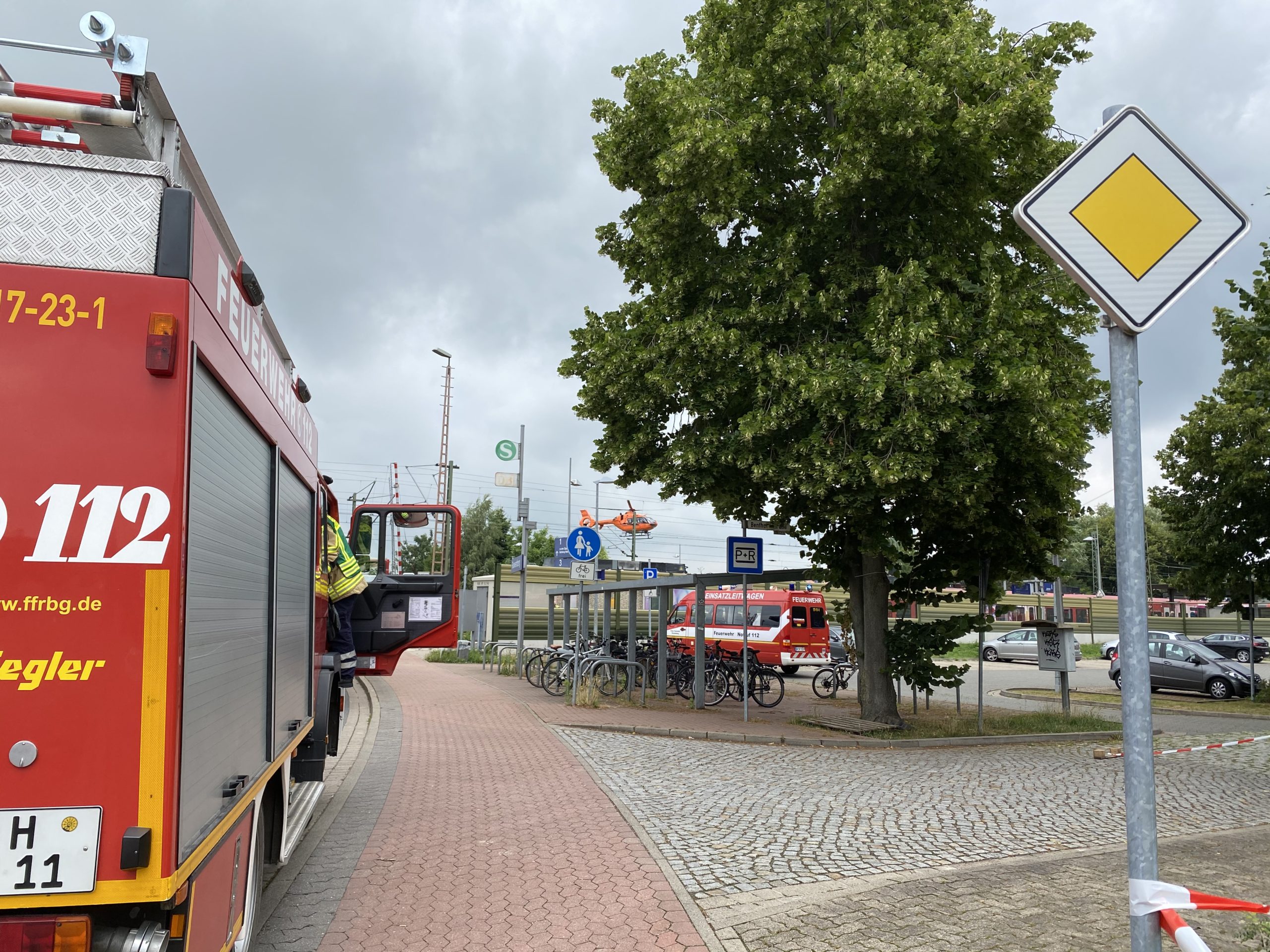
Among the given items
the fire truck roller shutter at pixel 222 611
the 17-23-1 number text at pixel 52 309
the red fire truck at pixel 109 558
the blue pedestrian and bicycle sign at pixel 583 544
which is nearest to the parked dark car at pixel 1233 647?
the blue pedestrian and bicycle sign at pixel 583 544

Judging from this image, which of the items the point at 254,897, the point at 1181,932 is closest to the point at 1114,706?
the point at 254,897

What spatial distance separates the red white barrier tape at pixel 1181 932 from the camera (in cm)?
240

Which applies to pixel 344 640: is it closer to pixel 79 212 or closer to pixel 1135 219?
pixel 79 212

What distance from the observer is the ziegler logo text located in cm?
266

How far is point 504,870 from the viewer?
637 centimetres

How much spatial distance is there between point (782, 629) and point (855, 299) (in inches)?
613

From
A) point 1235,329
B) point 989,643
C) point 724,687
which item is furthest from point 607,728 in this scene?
point 989,643

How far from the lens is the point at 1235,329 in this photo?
21.8 meters

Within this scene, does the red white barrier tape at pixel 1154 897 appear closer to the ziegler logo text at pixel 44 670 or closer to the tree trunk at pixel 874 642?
the ziegler logo text at pixel 44 670

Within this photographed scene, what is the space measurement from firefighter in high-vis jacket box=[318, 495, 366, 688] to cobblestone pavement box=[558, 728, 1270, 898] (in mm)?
2608

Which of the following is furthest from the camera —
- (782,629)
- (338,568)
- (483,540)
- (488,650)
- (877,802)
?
(483,540)

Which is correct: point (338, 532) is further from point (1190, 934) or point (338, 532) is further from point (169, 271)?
point (1190, 934)

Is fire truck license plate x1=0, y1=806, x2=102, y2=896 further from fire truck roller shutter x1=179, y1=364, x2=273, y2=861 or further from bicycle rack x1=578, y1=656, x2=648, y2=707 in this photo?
bicycle rack x1=578, y1=656, x2=648, y2=707

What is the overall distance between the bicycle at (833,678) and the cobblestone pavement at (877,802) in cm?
Answer: 831
